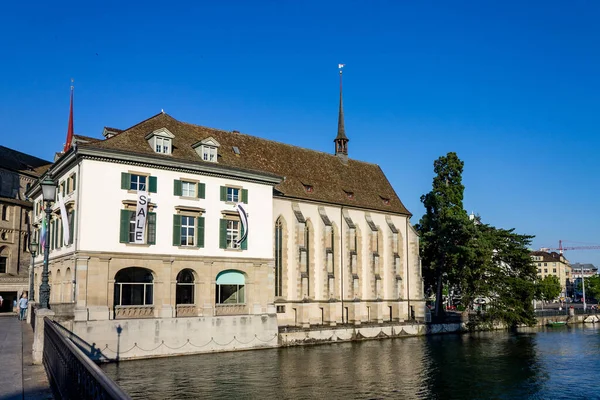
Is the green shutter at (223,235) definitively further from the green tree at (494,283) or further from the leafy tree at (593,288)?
the leafy tree at (593,288)

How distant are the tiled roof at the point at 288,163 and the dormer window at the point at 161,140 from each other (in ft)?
1.32

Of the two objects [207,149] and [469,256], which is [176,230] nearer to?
[207,149]

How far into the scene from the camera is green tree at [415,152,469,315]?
208 feet

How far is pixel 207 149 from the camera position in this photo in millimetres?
43281

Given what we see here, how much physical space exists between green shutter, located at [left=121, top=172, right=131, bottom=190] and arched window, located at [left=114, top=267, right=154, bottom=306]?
562cm

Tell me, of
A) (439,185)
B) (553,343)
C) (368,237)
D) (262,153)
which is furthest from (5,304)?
(553,343)

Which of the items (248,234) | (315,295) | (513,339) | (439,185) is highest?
(439,185)

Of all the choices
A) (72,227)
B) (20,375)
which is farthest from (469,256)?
(20,375)

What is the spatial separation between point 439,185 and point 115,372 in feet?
148

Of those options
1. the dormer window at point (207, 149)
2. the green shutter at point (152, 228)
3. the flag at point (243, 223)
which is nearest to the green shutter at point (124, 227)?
the green shutter at point (152, 228)

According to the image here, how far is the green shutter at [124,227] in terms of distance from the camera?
124ft

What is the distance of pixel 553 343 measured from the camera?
2016 inches

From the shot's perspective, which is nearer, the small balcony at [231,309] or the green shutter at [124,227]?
the green shutter at [124,227]

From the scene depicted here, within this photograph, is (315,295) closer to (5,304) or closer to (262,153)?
(262,153)
